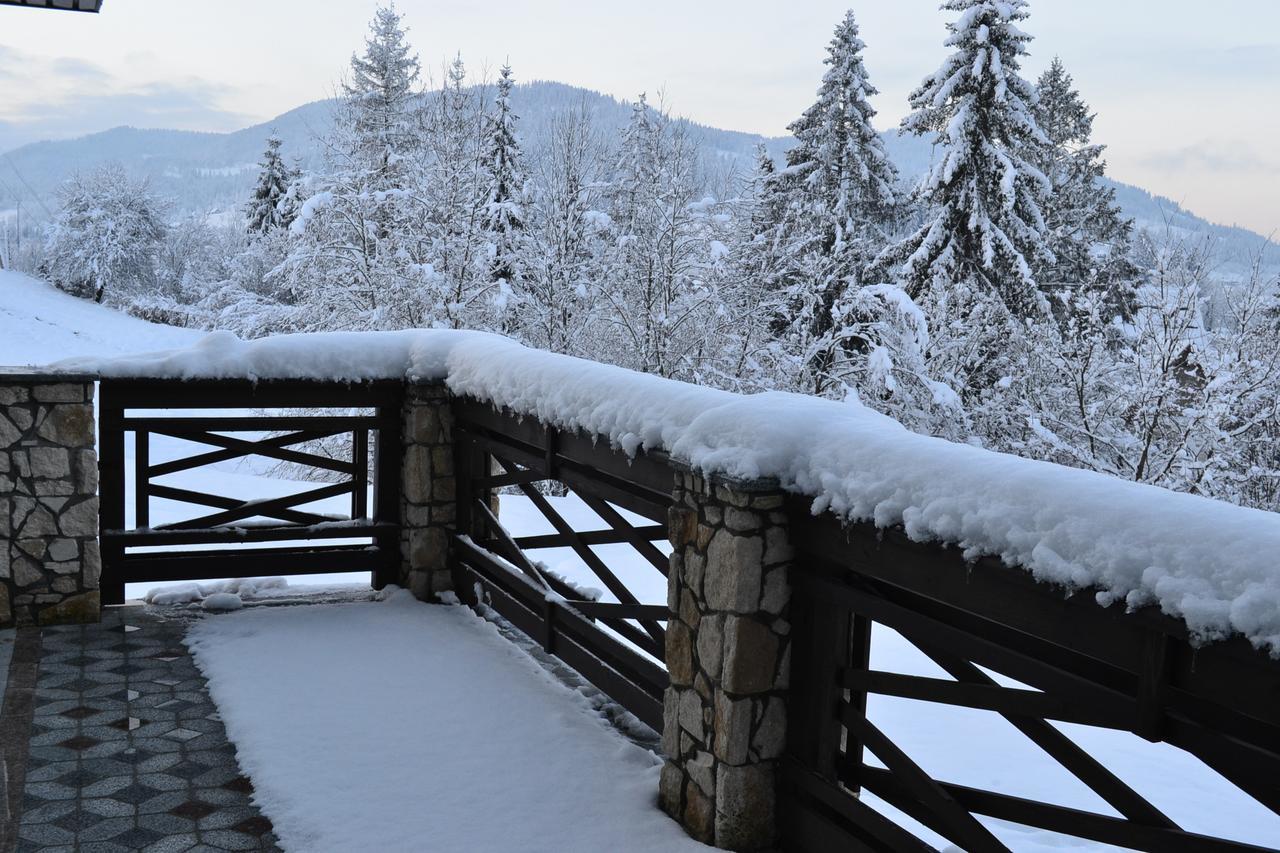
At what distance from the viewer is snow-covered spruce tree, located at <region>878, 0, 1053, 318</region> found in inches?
701

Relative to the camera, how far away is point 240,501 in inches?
279

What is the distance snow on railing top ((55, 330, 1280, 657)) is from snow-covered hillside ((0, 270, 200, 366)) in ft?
96.1

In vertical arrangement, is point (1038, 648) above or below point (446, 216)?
below

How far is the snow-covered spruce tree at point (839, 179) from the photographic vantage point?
2141 cm

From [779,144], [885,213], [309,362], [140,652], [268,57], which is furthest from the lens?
[779,144]

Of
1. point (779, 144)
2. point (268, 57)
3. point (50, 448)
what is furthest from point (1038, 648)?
point (779, 144)

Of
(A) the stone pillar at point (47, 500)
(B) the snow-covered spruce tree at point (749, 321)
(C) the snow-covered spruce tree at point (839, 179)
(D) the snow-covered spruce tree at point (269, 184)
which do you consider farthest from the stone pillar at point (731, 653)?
(D) the snow-covered spruce tree at point (269, 184)

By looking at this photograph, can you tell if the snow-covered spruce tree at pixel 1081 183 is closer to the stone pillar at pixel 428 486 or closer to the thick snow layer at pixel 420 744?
the stone pillar at pixel 428 486

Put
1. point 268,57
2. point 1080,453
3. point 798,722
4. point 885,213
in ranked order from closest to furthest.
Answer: point 798,722 → point 1080,453 → point 268,57 → point 885,213

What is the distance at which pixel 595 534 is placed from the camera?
552 centimetres

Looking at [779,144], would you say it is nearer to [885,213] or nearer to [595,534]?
[885,213]

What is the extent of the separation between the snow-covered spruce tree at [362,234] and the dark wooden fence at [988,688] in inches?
578

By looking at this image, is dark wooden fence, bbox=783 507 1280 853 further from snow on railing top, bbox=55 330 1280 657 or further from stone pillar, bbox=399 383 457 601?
stone pillar, bbox=399 383 457 601

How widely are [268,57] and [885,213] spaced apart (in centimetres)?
1380
